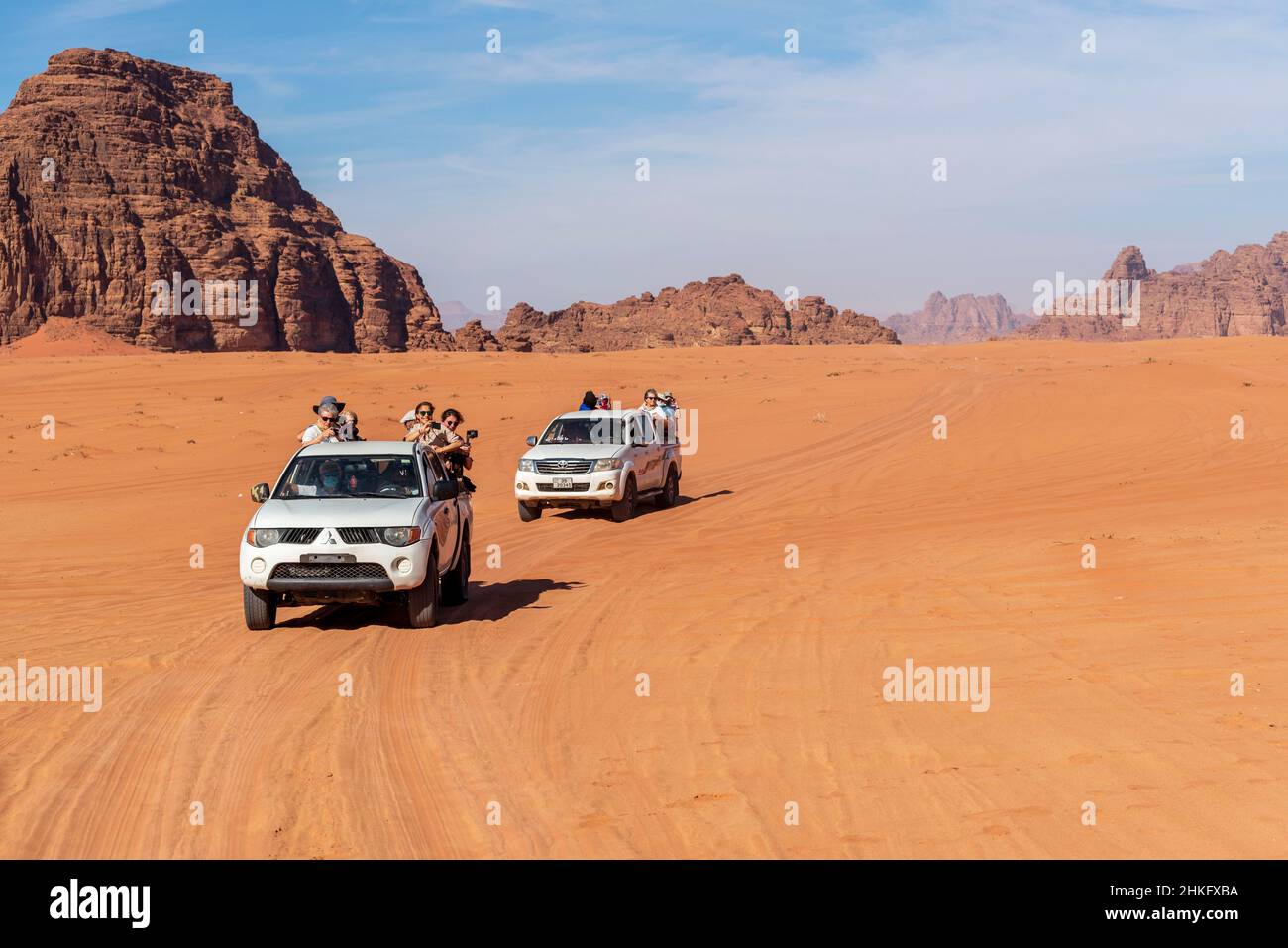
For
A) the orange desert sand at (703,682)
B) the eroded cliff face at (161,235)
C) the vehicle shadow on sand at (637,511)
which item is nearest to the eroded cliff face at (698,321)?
the eroded cliff face at (161,235)

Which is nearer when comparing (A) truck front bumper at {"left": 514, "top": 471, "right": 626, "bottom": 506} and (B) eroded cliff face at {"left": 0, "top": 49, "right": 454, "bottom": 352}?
(A) truck front bumper at {"left": 514, "top": 471, "right": 626, "bottom": 506}

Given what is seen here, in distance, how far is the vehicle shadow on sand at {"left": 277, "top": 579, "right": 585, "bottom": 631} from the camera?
12.3 meters

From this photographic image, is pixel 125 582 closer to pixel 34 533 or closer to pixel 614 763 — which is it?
pixel 34 533

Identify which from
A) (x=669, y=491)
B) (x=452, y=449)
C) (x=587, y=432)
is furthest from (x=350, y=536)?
(x=669, y=491)

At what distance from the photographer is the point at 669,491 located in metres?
22.8

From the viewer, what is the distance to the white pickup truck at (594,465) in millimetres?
20016

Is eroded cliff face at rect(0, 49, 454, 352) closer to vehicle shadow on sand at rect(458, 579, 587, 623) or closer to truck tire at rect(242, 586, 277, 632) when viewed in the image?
vehicle shadow on sand at rect(458, 579, 587, 623)

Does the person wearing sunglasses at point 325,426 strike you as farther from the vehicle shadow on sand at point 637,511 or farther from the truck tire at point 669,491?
the truck tire at point 669,491

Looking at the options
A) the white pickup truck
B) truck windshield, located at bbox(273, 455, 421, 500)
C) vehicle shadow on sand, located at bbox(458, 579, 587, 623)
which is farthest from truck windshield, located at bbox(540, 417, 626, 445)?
truck windshield, located at bbox(273, 455, 421, 500)

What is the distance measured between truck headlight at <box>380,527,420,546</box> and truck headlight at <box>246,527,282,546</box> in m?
0.92

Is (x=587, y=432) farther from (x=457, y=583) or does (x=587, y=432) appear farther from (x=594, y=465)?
(x=457, y=583)

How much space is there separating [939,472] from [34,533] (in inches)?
649

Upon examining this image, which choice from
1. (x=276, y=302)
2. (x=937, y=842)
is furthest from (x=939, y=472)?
(x=276, y=302)

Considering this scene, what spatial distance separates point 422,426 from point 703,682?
25.7 ft
